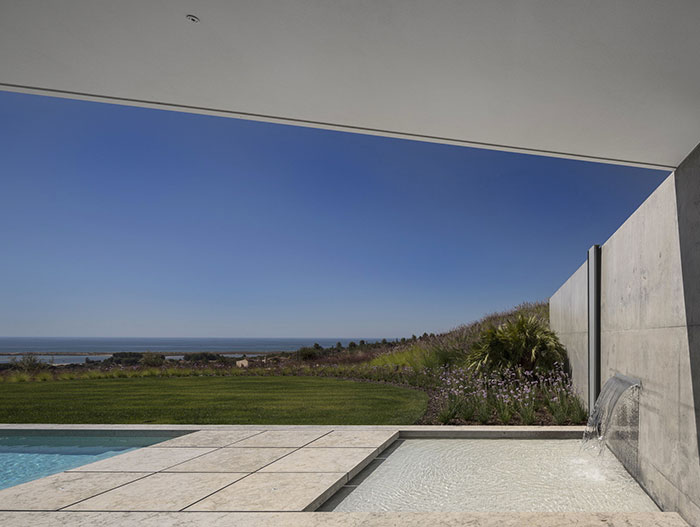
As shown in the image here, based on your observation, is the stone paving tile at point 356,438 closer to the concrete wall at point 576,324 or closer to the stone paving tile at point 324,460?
the stone paving tile at point 324,460

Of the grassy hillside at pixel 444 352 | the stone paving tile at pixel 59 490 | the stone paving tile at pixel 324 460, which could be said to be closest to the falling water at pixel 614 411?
the stone paving tile at pixel 324 460

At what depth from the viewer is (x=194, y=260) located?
3155 cm

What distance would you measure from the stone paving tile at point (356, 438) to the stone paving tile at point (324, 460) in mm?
214

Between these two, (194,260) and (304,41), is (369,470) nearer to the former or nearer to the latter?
(304,41)

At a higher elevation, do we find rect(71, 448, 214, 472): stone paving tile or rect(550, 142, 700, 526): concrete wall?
rect(550, 142, 700, 526): concrete wall

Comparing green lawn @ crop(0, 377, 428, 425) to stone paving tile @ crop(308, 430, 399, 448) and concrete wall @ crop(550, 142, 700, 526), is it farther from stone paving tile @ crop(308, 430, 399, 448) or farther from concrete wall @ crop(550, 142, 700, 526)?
concrete wall @ crop(550, 142, 700, 526)

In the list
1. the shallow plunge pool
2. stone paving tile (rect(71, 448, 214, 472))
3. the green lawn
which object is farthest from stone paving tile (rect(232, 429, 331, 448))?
the green lawn

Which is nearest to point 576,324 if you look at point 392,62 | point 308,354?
point 392,62

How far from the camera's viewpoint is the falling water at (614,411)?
4.02m

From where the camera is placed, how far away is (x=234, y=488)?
137 inches

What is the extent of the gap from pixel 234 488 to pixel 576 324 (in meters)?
5.06

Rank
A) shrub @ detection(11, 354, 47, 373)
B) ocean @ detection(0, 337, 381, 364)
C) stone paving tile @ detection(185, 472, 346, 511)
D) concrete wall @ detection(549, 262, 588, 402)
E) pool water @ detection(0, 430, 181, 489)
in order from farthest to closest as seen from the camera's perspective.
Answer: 1. ocean @ detection(0, 337, 381, 364)
2. shrub @ detection(11, 354, 47, 373)
3. concrete wall @ detection(549, 262, 588, 402)
4. pool water @ detection(0, 430, 181, 489)
5. stone paving tile @ detection(185, 472, 346, 511)

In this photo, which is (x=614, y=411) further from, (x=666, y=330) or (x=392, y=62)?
(x=392, y=62)

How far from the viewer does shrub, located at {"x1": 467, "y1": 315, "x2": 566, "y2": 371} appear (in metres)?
7.82
